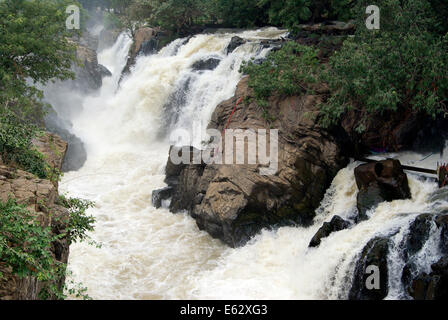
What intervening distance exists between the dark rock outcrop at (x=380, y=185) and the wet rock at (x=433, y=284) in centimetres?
249

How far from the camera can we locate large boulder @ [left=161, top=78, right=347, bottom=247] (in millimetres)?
11086

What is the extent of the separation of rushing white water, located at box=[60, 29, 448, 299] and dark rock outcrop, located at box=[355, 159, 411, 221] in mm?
222

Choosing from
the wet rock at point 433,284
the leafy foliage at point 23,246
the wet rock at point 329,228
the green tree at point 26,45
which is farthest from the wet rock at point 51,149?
the wet rock at point 433,284

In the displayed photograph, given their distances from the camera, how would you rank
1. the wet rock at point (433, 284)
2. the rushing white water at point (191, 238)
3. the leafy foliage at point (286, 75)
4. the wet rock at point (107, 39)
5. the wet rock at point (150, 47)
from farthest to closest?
the wet rock at point (107, 39), the wet rock at point (150, 47), the leafy foliage at point (286, 75), the rushing white water at point (191, 238), the wet rock at point (433, 284)

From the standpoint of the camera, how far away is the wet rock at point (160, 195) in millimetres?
13297

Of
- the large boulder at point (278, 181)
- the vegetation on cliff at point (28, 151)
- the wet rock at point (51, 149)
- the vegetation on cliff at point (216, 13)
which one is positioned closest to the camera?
the vegetation on cliff at point (28, 151)

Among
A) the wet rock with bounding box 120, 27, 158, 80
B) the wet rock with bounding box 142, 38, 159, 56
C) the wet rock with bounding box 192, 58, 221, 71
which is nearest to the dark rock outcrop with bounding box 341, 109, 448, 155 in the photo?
the wet rock with bounding box 192, 58, 221, 71

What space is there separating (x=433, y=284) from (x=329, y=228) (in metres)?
3.10

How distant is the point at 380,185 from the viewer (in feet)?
32.8

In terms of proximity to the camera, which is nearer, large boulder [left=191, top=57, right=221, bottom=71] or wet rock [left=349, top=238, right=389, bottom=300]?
wet rock [left=349, top=238, right=389, bottom=300]

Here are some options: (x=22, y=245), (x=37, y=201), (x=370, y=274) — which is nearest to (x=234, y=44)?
(x=370, y=274)

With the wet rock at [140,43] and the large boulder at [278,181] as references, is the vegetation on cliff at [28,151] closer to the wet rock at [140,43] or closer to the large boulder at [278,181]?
the large boulder at [278,181]

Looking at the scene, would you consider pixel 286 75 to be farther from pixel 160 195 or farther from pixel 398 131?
pixel 160 195

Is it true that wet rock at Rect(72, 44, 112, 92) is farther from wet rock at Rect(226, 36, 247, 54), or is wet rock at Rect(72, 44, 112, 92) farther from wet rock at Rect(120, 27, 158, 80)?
wet rock at Rect(226, 36, 247, 54)
